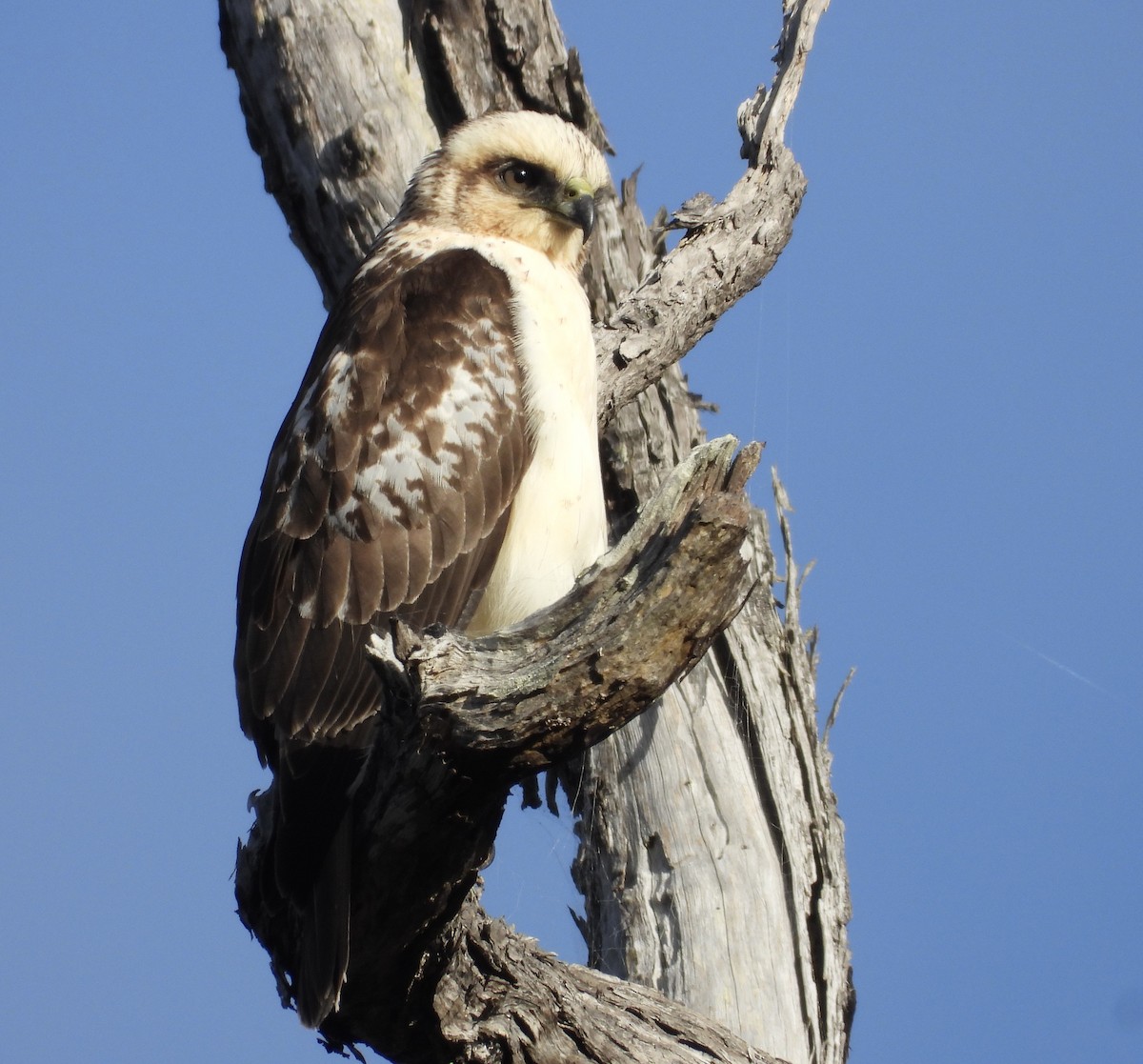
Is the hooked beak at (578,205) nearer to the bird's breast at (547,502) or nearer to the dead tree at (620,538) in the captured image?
the dead tree at (620,538)

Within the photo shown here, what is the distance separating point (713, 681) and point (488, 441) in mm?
1951

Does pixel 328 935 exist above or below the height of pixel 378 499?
below

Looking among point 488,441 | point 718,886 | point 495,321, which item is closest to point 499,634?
point 488,441

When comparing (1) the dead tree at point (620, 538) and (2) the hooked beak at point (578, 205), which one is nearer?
(2) the hooked beak at point (578, 205)

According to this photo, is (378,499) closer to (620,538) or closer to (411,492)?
(411,492)

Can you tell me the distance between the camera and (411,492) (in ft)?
13.1

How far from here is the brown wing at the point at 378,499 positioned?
12.6 feet

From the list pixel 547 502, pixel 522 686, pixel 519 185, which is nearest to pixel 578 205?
pixel 519 185

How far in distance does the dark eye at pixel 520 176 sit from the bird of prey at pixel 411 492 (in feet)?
1.70

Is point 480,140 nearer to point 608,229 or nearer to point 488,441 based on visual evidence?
point 608,229

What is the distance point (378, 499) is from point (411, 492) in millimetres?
99

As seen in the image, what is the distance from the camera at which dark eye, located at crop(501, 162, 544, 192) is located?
16.2 ft

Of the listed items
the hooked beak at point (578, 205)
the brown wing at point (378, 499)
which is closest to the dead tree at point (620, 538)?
the hooked beak at point (578, 205)

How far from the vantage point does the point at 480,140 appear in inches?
196
